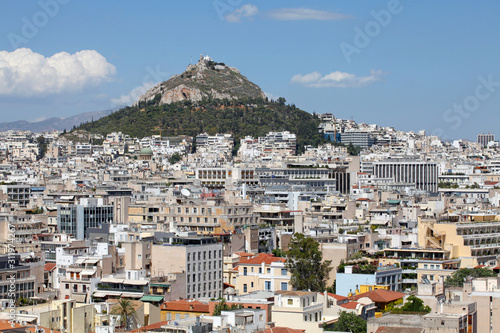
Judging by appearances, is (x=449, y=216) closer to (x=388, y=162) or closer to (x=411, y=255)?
(x=411, y=255)

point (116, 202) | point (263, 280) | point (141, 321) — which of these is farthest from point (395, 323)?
point (116, 202)

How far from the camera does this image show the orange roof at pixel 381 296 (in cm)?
3966

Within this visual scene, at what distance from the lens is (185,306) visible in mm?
38656

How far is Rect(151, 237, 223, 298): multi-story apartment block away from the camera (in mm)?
45219

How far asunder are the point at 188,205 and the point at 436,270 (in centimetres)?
1877

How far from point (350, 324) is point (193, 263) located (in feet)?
39.9

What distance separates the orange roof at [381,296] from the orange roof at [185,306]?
606 centimetres

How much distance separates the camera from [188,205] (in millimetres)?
61156

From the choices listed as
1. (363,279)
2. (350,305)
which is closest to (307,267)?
(363,279)

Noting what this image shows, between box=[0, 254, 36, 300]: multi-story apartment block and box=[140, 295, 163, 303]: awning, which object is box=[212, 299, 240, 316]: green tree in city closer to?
box=[140, 295, 163, 303]: awning

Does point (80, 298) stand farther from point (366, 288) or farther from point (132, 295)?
point (366, 288)

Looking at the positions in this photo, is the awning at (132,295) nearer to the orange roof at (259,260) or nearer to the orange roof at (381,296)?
the orange roof at (259,260)

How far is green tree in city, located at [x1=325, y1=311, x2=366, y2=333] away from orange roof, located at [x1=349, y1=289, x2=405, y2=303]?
14.6 feet

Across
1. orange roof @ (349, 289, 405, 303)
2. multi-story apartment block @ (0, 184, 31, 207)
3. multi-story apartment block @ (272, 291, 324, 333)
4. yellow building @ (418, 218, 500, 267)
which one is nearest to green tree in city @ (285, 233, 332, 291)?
orange roof @ (349, 289, 405, 303)
